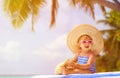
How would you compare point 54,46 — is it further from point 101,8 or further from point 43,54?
point 101,8

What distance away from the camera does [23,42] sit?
327cm

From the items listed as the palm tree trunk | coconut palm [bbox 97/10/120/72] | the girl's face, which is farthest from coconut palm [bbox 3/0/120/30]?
the girl's face

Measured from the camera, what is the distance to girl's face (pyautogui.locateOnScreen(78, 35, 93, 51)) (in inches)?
82.3

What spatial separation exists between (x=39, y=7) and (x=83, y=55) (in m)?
1.37

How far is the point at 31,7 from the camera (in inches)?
136

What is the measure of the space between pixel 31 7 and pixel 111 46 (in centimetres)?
109

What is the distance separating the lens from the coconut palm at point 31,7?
3309 millimetres

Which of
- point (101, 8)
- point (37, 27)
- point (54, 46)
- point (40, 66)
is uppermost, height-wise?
point (101, 8)

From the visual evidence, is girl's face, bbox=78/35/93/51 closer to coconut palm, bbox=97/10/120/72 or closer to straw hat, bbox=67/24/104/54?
straw hat, bbox=67/24/104/54

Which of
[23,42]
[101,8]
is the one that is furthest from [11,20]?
[101,8]

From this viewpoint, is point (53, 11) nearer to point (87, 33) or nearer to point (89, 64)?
point (87, 33)

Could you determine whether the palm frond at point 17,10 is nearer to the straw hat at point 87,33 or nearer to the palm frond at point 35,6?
the palm frond at point 35,6

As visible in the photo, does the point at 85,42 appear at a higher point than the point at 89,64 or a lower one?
higher

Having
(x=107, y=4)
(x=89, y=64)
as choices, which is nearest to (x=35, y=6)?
(x=107, y=4)
